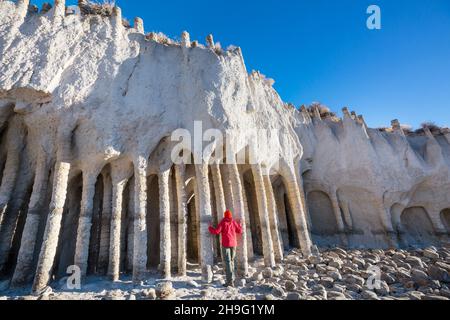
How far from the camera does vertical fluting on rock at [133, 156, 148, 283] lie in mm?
8477

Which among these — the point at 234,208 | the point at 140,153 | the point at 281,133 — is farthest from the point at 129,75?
the point at 281,133

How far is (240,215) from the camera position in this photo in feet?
34.2

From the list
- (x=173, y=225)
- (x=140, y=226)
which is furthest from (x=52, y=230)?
(x=173, y=225)

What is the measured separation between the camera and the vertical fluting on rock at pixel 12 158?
865 centimetres

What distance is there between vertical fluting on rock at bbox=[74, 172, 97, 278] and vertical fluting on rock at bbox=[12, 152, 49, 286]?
46.4 inches

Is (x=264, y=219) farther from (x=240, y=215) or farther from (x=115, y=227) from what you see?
(x=115, y=227)

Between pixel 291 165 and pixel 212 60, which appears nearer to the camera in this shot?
pixel 212 60

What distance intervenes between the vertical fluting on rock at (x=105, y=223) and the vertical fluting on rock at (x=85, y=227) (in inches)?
36.3

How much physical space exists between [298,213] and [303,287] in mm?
6441

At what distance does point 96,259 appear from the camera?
1005 cm

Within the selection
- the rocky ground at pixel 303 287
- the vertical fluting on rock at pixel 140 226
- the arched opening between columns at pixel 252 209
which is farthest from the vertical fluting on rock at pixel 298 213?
the vertical fluting on rock at pixel 140 226

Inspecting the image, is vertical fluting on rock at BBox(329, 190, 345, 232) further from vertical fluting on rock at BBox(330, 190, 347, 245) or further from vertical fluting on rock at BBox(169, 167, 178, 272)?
vertical fluting on rock at BBox(169, 167, 178, 272)
